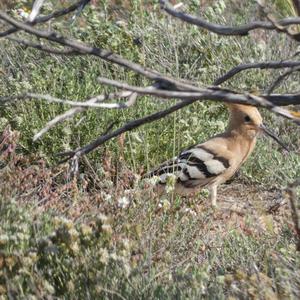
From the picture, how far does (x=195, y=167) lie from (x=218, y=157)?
0.22 m

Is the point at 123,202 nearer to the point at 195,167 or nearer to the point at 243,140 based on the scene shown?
the point at 195,167

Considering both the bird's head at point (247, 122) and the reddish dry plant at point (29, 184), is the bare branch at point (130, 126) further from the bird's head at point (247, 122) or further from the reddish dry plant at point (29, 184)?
the bird's head at point (247, 122)

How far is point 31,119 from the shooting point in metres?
7.03

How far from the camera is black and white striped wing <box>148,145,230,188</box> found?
6.55m

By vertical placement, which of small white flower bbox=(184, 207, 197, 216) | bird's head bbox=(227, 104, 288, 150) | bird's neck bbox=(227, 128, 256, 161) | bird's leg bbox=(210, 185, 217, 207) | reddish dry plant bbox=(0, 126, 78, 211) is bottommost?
small white flower bbox=(184, 207, 197, 216)

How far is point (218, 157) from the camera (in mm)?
6840

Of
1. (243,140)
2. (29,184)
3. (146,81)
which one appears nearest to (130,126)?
(29,184)

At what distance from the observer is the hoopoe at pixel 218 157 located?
663 cm

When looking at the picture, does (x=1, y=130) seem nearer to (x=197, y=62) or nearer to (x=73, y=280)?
(x=197, y=62)

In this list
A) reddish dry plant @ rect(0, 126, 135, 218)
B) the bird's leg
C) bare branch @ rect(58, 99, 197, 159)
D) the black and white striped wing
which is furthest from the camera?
the bird's leg

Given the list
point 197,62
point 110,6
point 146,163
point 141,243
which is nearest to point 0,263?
point 141,243

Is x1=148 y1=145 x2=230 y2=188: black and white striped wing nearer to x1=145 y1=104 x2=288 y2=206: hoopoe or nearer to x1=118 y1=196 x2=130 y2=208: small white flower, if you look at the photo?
x1=145 y1=104 x2=288 y2=206: hoopoe

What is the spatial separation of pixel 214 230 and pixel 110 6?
4.60 m

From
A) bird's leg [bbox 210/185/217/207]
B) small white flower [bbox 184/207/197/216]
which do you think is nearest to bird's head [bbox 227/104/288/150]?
bird's leg [bbox 210/185/217/207]
